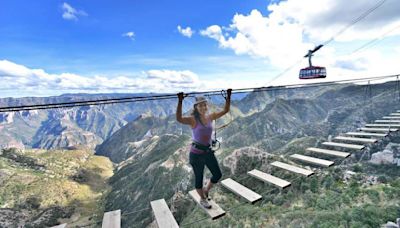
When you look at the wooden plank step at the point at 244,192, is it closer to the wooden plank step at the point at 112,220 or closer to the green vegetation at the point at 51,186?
the wooden plank step at the point at 112,220

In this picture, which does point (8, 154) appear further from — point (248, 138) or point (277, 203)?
point (277, 203)

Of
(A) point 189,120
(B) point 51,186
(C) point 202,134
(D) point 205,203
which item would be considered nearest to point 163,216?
(D) point 205,203

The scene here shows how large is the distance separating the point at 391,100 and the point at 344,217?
4353 inches

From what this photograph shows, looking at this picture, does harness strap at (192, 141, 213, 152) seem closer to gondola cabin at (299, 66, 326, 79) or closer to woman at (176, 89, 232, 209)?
woman at (176, 89, 232, 209)

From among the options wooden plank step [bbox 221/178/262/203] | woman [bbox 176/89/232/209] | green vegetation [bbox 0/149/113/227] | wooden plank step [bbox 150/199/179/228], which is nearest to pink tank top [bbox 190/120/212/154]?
woman [bbox 176/89/232/209]

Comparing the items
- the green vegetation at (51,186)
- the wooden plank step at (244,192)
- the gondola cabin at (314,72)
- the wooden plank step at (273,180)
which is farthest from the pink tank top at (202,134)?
the green vegetation at (51,186)

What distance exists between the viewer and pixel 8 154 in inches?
6545

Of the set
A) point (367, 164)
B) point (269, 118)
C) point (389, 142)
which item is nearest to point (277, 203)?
point (367, 164)

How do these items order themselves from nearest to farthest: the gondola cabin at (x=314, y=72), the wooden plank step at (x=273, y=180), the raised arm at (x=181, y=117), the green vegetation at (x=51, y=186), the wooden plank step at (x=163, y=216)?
the wooden plank step at (x=163, y=216), the raised arm at (x=181, y=117), the wooden plank step at (x=273, y=180), the gondola cabin at (x=314, y=72), the green vegetation at (x=51, y=186)

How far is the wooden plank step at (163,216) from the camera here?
490 cm

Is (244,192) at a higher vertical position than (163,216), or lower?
higher

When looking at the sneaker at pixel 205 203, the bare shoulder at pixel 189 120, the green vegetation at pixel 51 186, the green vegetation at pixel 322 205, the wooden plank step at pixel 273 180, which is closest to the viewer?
the bare shoulder at pixel 189 120

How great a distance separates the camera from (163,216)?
5199 millimetres

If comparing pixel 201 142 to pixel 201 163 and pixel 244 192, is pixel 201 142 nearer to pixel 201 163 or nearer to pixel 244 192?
pixel 201 163
